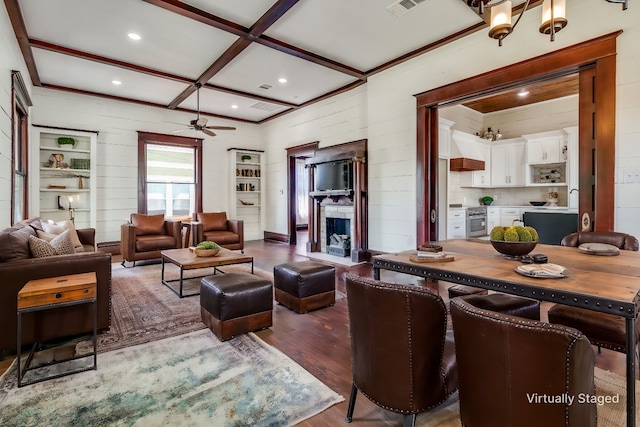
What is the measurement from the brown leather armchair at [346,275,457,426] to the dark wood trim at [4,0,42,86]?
188 inches

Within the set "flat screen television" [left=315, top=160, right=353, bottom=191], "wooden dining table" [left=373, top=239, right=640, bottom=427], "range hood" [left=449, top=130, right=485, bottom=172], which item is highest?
"range hood" [left=449, top=130, right=485, bottom=172]

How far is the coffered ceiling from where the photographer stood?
12.2 feet

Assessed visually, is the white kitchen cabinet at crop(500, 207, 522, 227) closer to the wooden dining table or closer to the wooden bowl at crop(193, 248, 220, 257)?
the wooden dining table

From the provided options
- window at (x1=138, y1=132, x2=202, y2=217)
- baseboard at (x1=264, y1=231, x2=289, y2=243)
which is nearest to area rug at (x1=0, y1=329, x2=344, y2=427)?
window at (x1=138, y1=132, x2=202, y2=217)

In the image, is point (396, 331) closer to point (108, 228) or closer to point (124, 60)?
point (124, 60)

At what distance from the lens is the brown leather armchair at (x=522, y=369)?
945mm

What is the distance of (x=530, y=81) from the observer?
12.3 feet

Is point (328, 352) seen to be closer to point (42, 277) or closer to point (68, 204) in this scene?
point (42, 277)

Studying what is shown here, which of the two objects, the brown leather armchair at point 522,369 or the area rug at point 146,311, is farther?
the area rug at point 146,311

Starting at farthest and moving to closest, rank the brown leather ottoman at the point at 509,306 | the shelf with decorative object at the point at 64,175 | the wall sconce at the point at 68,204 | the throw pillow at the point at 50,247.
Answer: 1. the wall sconce at the point at 68,204
2. the shelf with decorative object at the point at 64,175
3. the throw pillow at the point at 50,247
4. the brown leather ottoman at the point at 509,306

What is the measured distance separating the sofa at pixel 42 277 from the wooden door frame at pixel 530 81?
3952mm

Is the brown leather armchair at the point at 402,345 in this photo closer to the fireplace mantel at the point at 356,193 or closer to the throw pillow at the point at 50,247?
the throw pillow at the point at 50,247

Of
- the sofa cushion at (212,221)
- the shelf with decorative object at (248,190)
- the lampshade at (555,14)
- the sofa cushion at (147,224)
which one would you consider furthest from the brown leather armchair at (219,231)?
the lampshade at (555,14)

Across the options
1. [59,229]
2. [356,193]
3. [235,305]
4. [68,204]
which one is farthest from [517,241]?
[68,204]
